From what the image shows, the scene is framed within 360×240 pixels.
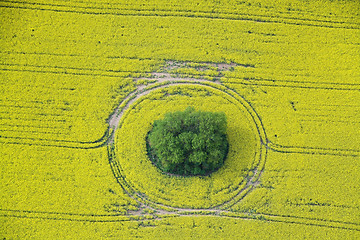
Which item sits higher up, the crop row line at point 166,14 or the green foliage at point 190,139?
the crop row line at point 166,14

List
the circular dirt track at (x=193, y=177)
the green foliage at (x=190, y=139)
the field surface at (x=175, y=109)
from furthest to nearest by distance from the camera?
the circular dirt track at (x=193, y=177) → the field surface at (x=175, y=109) → the green foliage at (x=190, y=139)

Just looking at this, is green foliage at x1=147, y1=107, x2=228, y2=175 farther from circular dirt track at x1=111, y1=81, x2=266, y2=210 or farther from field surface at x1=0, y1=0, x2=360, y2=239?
field surface at x1=0, y1=0, x2=360, y2=239

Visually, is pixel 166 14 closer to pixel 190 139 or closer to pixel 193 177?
pixel 190 139

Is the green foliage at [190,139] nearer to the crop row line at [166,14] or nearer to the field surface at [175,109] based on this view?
the field surface at [175,109]

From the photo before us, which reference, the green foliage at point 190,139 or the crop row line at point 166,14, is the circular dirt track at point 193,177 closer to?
the green foliage at point 190,139

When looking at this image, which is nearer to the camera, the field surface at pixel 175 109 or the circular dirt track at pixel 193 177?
the field surface at pixel 175 109

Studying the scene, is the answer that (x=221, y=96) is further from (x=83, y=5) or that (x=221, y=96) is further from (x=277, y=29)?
(x=83, y=5)

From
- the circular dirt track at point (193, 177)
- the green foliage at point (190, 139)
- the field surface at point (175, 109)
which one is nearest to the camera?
the green foliage at point (190, 139)

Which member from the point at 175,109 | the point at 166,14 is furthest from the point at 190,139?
the point at 166,14

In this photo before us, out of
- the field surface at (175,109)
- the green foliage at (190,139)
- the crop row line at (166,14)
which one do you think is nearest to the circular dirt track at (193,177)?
the field surface at (175,109)
